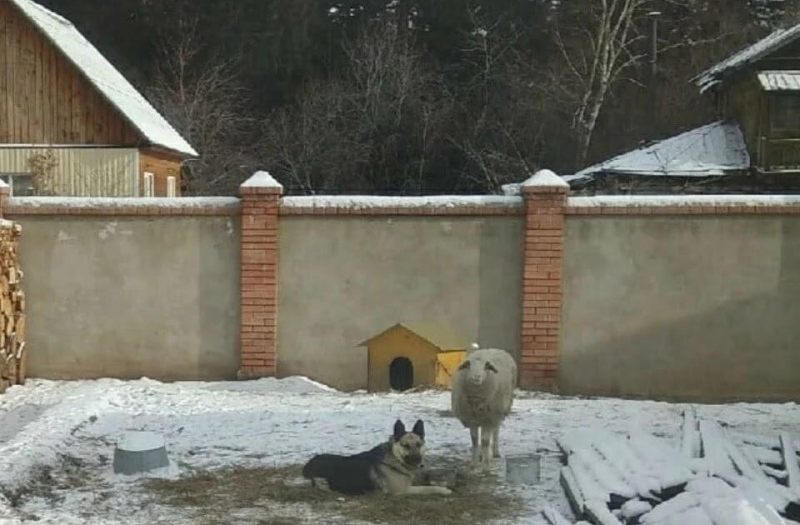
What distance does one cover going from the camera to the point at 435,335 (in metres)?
10.3

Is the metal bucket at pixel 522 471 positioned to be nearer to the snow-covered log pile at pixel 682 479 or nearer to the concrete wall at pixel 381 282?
the snow-covered log pile at pixel 682 479

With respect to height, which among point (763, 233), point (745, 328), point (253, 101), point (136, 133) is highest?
point (253, 101)

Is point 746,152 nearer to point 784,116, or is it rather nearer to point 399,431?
point 784,116

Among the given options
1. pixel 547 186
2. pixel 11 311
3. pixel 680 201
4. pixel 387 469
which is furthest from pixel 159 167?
pixel 387 469

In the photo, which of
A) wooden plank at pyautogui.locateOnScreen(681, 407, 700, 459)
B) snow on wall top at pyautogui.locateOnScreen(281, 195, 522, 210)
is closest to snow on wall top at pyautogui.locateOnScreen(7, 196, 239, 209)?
snow on wall top at pyautogui.locateOnScreen(281, 195, 522, 210)

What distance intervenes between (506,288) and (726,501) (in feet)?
18.1

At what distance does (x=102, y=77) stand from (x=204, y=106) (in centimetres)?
1185

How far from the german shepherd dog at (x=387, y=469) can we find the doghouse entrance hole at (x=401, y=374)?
3.59 meters

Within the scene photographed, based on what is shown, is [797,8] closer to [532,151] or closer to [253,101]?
[532,151]

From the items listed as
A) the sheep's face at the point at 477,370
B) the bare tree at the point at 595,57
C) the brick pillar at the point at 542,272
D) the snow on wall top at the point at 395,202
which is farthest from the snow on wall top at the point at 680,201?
the bare tree at the point at 595,57

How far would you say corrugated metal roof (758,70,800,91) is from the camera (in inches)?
846

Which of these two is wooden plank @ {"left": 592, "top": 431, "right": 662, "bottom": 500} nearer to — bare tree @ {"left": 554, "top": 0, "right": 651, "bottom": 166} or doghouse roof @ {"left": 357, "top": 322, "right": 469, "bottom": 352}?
doghouse roof @ {"left": 357, "top": 322, "right": 469, "bottom": 352}

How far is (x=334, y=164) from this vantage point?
32.6 metres

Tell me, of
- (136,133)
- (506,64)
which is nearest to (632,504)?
(136,133)
